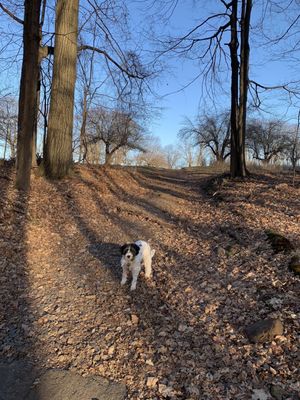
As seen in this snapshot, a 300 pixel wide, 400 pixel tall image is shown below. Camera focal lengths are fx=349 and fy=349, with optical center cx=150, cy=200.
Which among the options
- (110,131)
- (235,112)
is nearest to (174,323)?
(235,112)

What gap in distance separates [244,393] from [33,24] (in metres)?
8.98

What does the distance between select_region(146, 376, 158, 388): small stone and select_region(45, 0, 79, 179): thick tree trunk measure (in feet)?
27.2

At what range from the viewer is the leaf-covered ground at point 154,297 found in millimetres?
3580

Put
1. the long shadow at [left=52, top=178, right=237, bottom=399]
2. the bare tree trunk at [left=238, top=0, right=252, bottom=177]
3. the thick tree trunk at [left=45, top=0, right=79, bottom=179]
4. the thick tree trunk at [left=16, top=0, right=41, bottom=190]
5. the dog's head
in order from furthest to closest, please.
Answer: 1. the bare tree trunk at [left=238, top=0, right=252, bottom=177]
2. the thick tree trunk at [left=45, top=0, right=79, bottom=179]
3. the thick tree trunk at [left=16, top=0, right=41, bottom=190]
4. the dog's head
5. the long shadow at [left=52, top=178, right=237, bottom=399]

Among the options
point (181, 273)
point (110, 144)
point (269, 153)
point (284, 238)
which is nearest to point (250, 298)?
point (181, 273)

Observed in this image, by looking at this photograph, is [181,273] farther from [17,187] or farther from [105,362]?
[17,187]

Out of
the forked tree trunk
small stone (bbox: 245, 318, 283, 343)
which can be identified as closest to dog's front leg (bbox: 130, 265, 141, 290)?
small stone (bbox: 245, 318, 283, 343)

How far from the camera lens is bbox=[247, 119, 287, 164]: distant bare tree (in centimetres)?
5066

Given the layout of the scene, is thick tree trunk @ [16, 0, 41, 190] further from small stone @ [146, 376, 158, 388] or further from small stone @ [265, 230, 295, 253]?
small stone @ [146, 376, 158, 388]

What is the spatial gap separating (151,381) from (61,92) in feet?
31.4

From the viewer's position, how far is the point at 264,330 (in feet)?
12.9

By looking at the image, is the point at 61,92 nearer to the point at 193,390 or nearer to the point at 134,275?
the point at 134,275

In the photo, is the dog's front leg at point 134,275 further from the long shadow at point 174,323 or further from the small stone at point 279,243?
the small stone at point 279,243

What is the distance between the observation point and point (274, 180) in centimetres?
1302
